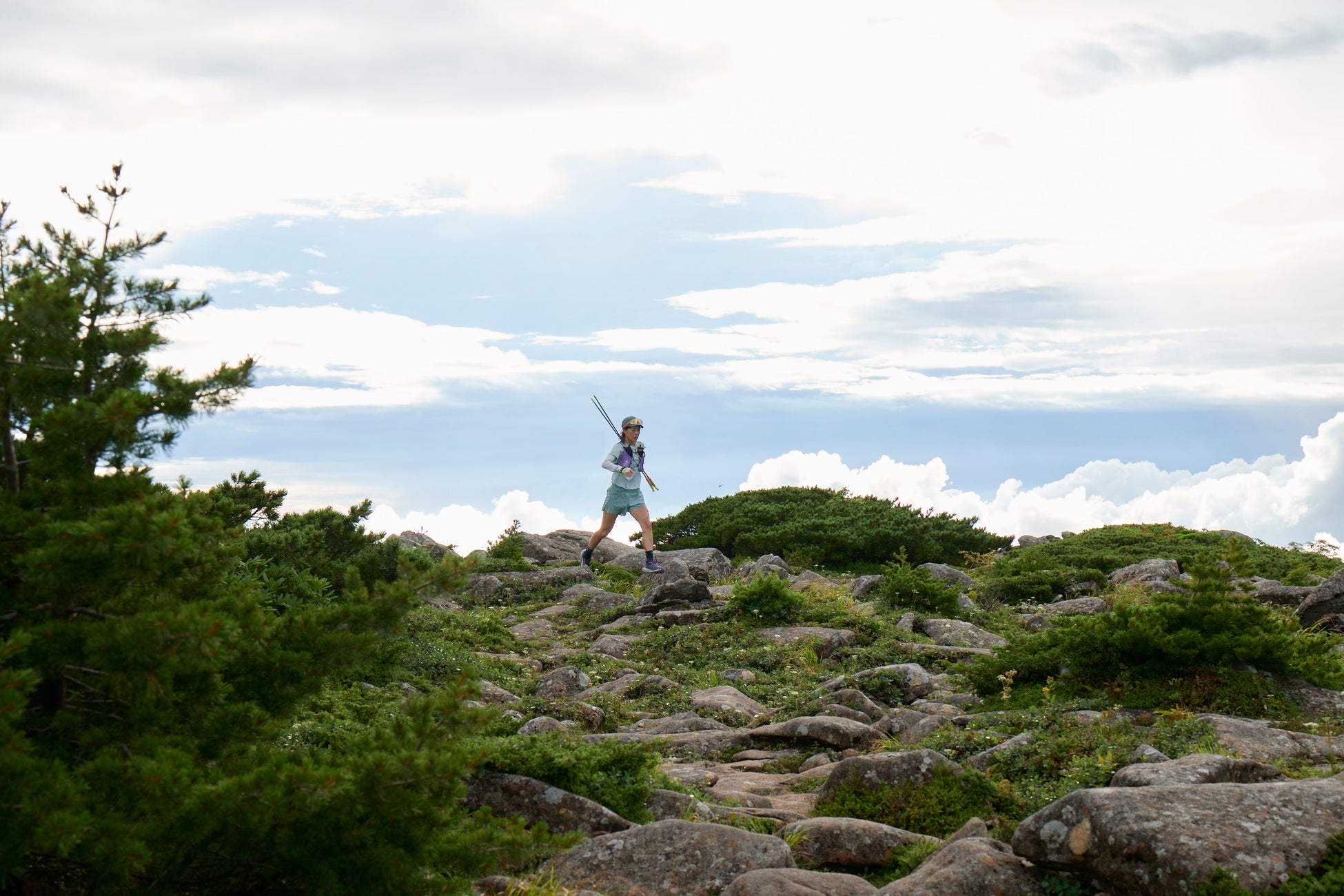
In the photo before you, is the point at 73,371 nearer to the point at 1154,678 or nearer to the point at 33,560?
the point at 33,560

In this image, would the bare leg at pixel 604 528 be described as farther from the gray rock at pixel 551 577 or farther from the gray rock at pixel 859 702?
the gray rock at pixel 859 702

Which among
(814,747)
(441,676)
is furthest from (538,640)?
(814,747)

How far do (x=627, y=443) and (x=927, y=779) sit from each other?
538 inches

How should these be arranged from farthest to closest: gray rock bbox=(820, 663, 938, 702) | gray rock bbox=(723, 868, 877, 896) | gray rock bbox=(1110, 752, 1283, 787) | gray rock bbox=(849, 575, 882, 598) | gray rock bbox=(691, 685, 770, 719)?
gray rock bbox=(849, 575, 882, 598) < gray rock bbox=(820, 663, 938, 702) < gray rock bbox=(691, 685, 770, 719) < gray rock bbox=(1110, 752, 1283, 787) < gray rock bbox=(723, 868, 877, 896)

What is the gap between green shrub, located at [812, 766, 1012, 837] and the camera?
21.7 feet

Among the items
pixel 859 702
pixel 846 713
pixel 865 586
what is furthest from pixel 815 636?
pixel 865 586

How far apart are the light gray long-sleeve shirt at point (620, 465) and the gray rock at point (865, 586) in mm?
4679

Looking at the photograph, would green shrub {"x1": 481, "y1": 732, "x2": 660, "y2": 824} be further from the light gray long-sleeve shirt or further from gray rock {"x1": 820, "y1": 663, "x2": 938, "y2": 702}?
the light gray long-sleeve shirt

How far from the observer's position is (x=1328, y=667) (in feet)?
29.0

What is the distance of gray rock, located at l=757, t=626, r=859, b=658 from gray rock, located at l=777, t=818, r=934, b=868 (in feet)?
22.9

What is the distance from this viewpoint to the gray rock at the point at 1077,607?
623 inches

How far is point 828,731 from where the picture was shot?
8938 millimetres

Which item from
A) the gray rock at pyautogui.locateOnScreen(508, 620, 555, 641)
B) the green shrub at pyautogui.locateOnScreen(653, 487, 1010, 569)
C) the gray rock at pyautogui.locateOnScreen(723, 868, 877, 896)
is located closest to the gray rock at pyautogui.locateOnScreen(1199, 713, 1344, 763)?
the gray rock at pyautogui.locateOnScreen(723, 868, 877, 896)

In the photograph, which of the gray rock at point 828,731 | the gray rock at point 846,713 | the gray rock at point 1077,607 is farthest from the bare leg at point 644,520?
the gray rock at point 828,731
